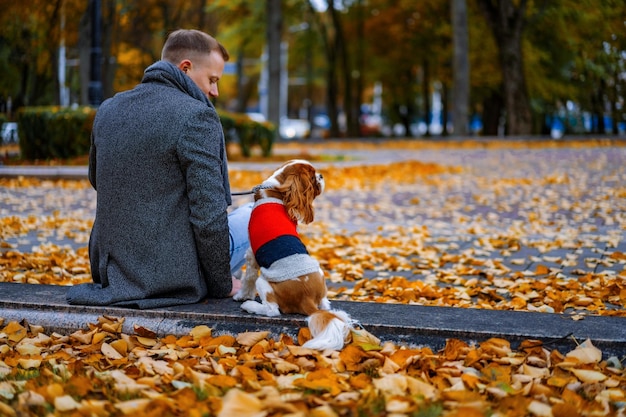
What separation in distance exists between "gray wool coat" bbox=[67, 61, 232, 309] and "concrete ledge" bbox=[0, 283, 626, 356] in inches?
5.0

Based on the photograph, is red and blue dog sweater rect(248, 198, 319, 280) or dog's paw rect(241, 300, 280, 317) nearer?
red and blue dog sweater rect(248, 198, 319, 280)

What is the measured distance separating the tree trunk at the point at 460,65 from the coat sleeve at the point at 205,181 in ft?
83.5

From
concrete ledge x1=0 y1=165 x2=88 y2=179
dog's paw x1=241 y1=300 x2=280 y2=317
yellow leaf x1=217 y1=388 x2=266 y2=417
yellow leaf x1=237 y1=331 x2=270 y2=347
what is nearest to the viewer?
yellow leaf x1=217 y1=388 x2=266 y2=417

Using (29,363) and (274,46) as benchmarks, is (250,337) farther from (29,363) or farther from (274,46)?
(274,46)

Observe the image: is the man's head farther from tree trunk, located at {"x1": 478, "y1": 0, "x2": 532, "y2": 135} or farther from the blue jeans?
tree trunk, located at {"x1": 478, "y1": 0, "x2": 532, "y2": 135}

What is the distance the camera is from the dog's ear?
4.04 meters

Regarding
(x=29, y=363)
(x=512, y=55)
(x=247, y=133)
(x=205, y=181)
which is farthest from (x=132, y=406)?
(x=512, y=55)

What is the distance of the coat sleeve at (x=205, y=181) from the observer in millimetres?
4023

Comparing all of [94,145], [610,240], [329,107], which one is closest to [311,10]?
[329,107]

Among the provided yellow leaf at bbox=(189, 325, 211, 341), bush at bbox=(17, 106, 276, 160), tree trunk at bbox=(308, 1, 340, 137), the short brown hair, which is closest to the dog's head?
yellow leaf at bbox=(189, 325, 211, 341)

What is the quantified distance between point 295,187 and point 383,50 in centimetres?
3858

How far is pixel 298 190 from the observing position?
13.3 feet

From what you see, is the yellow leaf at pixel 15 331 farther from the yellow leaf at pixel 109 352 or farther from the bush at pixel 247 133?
the bush at pixel 247 133

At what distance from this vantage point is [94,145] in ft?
14.1
